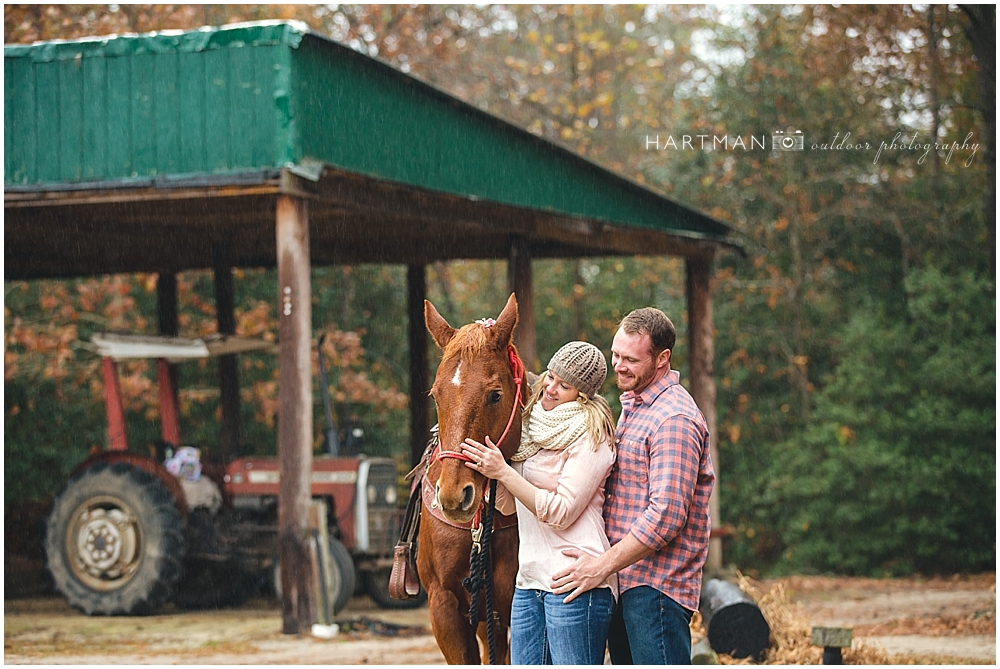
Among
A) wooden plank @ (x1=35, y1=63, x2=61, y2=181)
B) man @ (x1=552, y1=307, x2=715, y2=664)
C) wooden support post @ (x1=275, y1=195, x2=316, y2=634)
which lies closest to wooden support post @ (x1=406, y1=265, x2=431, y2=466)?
wooden support post @ (x1=275, y1=195, x2=316, y2=634)

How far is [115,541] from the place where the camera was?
10258 millimetres

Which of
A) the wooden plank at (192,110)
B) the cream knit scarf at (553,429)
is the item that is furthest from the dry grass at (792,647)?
the wooden plank at (192,110)

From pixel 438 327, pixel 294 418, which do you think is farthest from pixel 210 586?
pixel 438 327

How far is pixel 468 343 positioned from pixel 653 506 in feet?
3.03

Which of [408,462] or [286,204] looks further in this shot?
[408,462]

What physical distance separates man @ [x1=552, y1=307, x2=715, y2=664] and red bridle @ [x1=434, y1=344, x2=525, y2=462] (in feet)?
1.26

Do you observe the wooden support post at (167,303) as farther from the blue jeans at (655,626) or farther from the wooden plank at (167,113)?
the blue jeans at (655,626)

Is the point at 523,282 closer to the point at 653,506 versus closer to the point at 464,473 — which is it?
the point at 464,473

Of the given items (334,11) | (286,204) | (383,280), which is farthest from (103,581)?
(334,11)

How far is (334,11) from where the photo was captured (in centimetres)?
2089

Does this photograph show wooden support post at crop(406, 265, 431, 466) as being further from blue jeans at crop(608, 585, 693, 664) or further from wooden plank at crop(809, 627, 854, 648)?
blue jeans at crop(608, 585, 693, 664)

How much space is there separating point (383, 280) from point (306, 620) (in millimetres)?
11243

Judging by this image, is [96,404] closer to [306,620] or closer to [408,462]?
[408,462]

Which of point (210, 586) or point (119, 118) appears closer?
point (119, 118)
